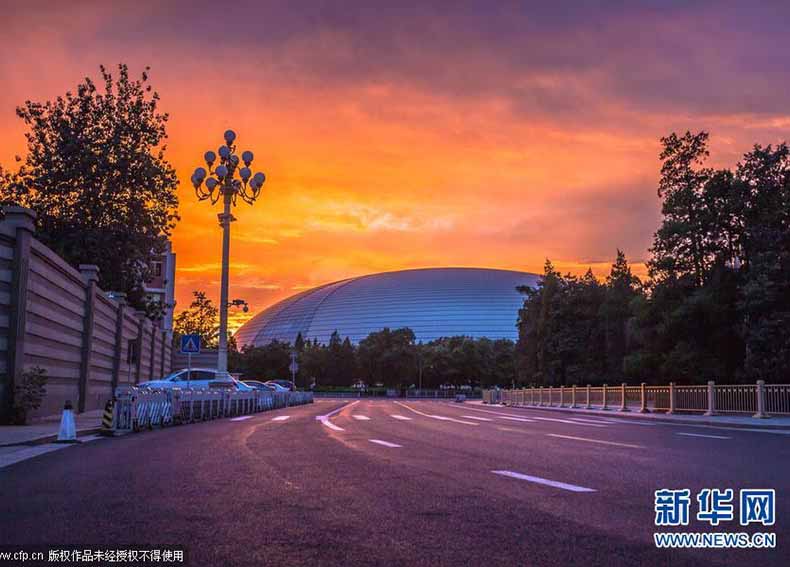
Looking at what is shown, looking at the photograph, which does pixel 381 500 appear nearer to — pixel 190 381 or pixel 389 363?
pixel 190 381

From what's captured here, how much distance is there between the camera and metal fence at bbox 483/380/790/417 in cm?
2884

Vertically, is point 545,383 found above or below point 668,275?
below

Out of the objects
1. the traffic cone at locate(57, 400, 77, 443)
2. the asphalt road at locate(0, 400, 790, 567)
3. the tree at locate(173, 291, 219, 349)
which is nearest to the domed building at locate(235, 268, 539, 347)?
the tree at locate(173, 291, 219, 349)

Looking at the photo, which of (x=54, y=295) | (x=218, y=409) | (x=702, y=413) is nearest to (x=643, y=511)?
(x=54, y=295)

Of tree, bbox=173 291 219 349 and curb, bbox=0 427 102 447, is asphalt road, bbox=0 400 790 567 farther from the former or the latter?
tree, bbox=173 291 219 349

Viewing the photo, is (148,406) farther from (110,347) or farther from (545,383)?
(545,383)

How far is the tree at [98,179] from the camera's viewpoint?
33.9 meters

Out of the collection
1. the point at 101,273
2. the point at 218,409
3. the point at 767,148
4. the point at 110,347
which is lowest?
the point at 218,409

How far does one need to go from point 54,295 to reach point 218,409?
7.71m

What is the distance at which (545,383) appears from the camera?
72562 millimetres

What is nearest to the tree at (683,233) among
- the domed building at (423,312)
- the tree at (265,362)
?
the tree at (265,362)

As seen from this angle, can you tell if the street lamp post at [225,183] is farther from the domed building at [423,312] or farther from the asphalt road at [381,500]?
the domed building at [423,312]

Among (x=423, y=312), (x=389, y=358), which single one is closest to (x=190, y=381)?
(x=389, y=358)

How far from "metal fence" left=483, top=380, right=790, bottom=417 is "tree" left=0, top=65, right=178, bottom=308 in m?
24.2
